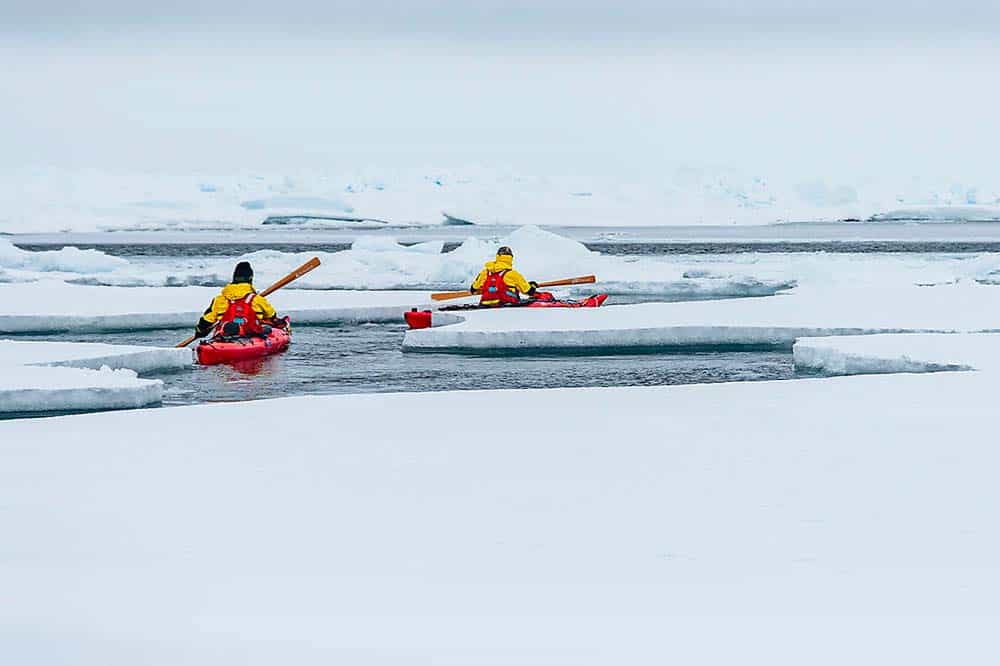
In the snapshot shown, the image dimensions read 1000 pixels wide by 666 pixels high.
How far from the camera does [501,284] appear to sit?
52.5ft

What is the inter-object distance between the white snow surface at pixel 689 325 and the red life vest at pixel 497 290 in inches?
8.7

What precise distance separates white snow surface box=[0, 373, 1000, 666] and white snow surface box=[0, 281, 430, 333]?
8.82 m

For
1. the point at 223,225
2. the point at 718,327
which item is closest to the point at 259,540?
the point at 718,327

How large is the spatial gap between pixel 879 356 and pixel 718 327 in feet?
10.6

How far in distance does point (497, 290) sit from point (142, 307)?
437cm

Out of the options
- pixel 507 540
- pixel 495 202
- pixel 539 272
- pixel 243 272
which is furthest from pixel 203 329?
pixel 495 202

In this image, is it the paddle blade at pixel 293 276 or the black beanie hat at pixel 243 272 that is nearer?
the black beanie hat at pixel 243 272

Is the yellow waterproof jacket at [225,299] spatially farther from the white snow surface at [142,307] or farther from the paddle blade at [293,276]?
the white snow surface at [142,307]

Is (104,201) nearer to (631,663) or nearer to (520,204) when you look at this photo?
(520,204)

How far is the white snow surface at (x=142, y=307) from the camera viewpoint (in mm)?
16031

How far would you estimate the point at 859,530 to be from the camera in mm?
4852

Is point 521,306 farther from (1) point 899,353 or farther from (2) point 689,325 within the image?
(1) point 899,353

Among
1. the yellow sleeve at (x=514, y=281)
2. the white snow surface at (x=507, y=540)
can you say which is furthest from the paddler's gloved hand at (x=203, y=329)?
the white snow surface at (x=507, y=540)

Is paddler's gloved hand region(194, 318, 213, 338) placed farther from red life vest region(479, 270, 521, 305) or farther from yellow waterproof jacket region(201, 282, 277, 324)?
red life vest region(479, 270, 521, 305)
